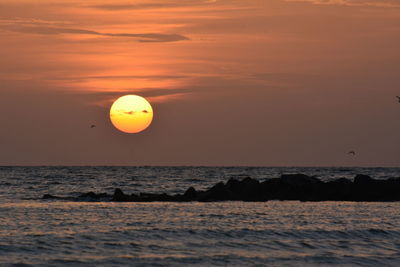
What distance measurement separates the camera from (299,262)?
24.3 m

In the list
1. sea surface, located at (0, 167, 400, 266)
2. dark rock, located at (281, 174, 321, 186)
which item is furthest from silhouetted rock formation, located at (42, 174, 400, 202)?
sea surface, located at (0, 167, 400, 266)

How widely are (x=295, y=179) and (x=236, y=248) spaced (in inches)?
1180

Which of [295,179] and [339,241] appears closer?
[339,241]

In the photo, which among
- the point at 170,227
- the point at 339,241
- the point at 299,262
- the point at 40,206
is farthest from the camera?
the point at 40,206

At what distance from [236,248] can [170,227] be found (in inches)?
243

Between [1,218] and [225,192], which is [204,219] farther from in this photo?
[225,192]

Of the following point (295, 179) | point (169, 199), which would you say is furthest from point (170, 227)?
point (295, 179)

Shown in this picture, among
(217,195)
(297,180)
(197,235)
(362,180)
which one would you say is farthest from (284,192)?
(197,235)

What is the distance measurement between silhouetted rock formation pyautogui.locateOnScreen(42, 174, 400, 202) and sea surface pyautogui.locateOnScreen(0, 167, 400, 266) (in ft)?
20.9

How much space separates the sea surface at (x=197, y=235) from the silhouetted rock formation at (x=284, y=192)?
6.38m

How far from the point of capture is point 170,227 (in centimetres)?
3259

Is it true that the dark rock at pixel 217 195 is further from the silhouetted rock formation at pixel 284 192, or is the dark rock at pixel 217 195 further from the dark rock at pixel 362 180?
the dark rock at pixel 362 180

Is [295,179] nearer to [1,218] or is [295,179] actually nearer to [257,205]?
[257,205]

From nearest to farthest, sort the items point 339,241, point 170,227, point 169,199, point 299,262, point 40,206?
point 299,262 → point 339,241 → point 170,227 → point 40,206 → point 169,199
